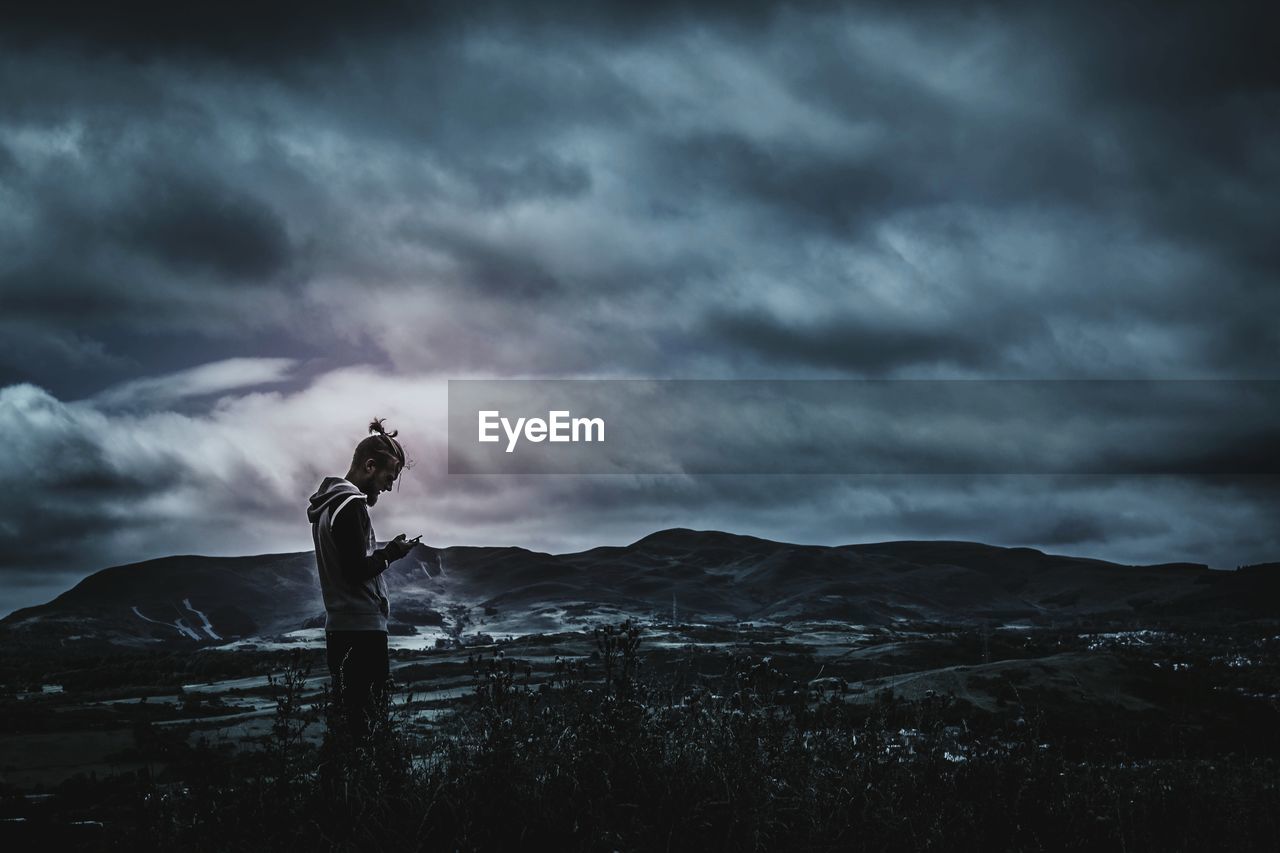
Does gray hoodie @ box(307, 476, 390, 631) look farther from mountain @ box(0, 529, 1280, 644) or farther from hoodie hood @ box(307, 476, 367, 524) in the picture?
mountain @ box(0, 529, 1280, 644)

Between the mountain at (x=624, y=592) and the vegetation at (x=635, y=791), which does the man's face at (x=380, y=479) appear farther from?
the mountain at (x=624, y=592)

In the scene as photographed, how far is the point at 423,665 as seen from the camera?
2698 centimetres

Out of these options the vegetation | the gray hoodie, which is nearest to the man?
the gray hoodie

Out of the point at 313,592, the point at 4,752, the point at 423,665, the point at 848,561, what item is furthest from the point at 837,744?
the point at 848,561

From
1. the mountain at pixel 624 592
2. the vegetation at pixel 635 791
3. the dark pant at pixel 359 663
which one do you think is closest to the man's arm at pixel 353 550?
the dark pant at pixel 359 663

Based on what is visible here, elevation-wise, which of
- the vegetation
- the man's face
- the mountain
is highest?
the man's face

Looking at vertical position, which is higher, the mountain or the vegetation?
the vegetation

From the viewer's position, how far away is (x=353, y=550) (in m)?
5.41

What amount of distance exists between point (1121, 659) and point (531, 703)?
16595 millimetres

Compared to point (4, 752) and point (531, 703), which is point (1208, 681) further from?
point (4, 752)

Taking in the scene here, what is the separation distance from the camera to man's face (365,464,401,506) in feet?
19.2

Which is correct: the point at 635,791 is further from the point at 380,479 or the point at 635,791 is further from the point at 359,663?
the point at 380,479

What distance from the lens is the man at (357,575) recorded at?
5406 mm

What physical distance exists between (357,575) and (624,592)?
101701mm
